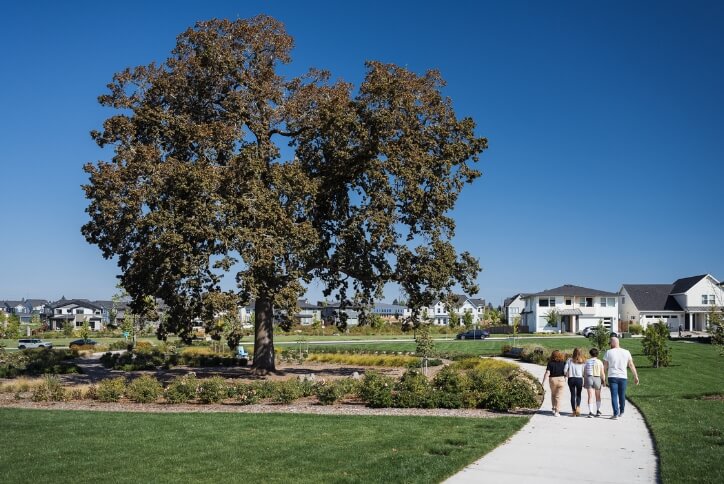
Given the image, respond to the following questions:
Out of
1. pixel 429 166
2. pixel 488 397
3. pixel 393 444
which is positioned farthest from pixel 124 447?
pixel 429 166

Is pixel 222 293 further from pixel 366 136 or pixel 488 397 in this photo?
pixel 488 397

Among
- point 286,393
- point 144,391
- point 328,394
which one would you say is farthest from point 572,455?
point 144,391

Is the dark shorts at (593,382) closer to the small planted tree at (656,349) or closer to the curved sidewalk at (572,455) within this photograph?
the curved sidewalk at (572,455)

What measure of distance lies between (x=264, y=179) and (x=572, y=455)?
55.9 ft

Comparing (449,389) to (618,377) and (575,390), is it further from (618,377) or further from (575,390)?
(618,377)

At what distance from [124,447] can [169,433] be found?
1.41 metres

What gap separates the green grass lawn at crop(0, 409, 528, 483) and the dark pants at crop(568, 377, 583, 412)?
171cm

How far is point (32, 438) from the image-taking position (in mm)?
12719

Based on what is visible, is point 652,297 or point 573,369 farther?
point 652,297

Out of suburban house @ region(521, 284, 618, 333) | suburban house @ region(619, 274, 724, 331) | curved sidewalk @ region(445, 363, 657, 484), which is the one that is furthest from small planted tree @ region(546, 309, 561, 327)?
A: curved sidewalk @ region(445, 363, 657, 484)

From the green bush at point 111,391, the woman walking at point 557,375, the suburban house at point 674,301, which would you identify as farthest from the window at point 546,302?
the green bush at point 111,391

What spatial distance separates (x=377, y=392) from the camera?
1711 cm

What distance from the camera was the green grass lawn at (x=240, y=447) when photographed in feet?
31.8

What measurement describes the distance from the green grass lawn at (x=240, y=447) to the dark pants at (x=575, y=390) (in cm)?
171
